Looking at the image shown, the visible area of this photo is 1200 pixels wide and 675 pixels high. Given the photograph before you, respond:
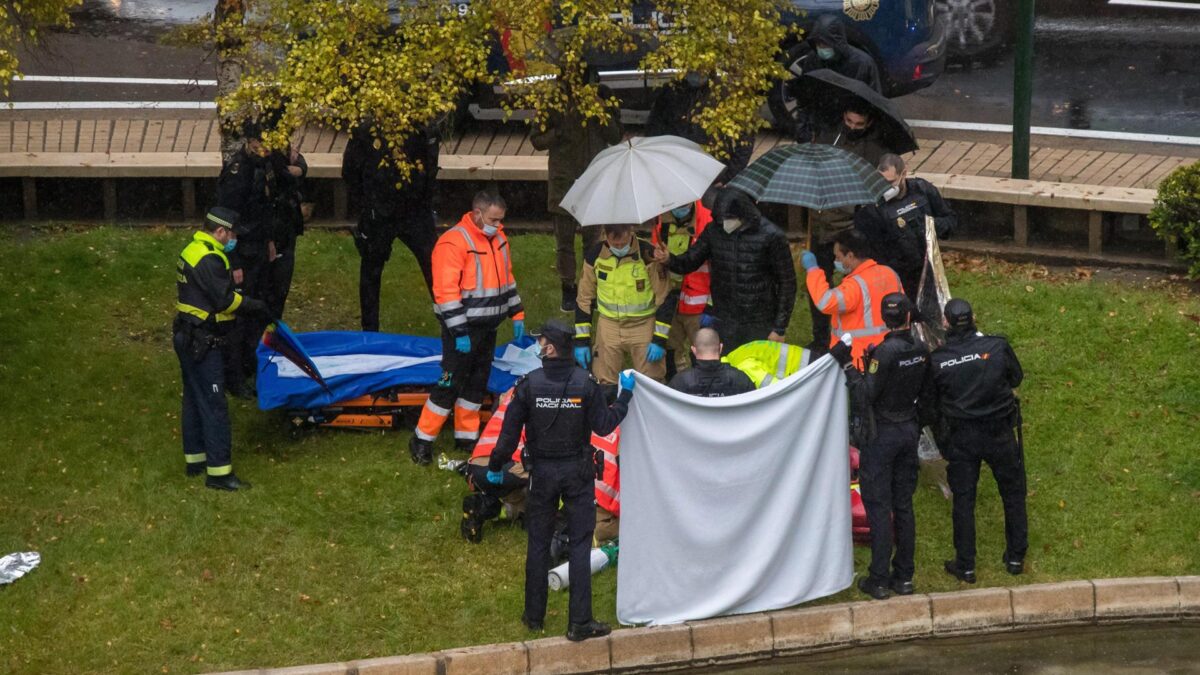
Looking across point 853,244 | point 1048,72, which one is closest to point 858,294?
point 853,244

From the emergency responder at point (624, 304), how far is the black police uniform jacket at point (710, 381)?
5.47 ft

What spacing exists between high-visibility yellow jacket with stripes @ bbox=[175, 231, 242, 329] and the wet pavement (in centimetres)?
679

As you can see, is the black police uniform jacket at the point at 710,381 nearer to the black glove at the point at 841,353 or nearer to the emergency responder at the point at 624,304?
the black glove at the point at 841,353

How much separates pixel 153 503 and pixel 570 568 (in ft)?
10.2

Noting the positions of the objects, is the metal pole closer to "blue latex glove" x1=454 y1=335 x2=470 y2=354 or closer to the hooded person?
the hooded person

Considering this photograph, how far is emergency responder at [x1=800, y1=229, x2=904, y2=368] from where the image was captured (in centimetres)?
1123

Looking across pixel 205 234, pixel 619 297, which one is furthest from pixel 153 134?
pixel 619 297

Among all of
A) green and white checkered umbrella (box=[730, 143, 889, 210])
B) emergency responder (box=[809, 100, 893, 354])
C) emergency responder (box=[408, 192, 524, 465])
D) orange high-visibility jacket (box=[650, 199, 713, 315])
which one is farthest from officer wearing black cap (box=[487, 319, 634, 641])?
emergency responder (box=[809, 100, 893, 354])

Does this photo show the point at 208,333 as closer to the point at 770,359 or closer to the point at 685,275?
the point at 685,275

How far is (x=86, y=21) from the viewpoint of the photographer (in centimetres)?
2145

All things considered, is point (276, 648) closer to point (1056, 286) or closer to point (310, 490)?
point (310, 490)

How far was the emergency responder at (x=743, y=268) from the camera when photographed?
472 inches

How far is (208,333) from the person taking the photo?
1157 cm

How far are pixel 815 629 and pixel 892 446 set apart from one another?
46.3 inches
